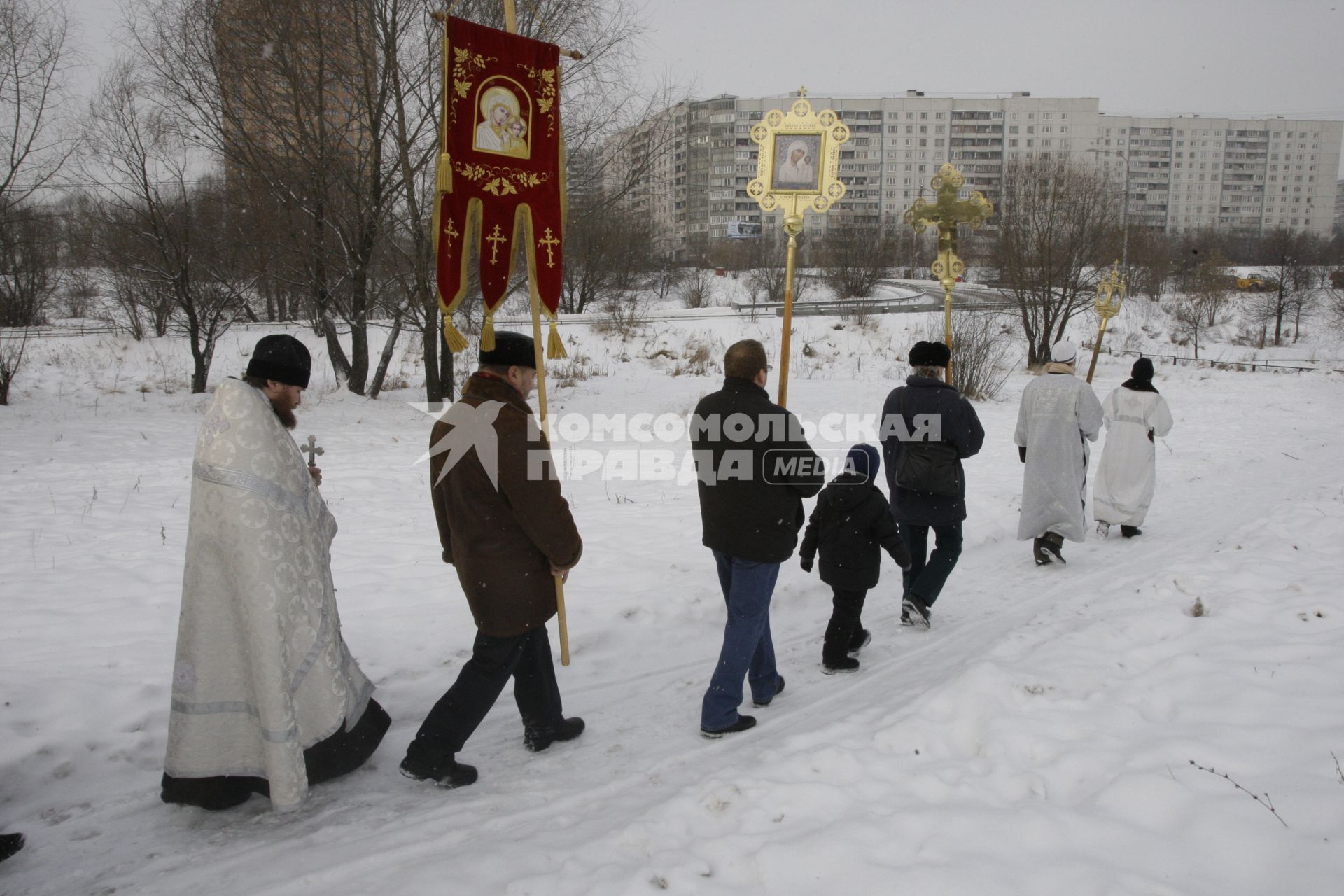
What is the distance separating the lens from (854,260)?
36438 mm

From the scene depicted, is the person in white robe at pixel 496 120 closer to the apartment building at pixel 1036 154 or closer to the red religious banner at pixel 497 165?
the red religious banner at pixel 497 165

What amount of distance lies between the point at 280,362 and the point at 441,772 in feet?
5.85

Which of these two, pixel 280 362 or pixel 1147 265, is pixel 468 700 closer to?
pixel 280 362

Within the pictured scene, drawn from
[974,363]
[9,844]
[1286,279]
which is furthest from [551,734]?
[1286,279]

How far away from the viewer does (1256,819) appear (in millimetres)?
2713

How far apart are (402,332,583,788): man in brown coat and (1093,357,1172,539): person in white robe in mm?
6218

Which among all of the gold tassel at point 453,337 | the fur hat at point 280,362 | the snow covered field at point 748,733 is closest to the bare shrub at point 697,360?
the snow covered field at point 748,733

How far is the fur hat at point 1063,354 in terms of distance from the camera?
6484 millimetres

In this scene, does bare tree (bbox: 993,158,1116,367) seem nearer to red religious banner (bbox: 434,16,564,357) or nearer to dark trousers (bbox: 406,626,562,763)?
red religious banner (bbox: 434,16,564,357)

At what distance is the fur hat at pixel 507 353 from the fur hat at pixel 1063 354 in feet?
15.9

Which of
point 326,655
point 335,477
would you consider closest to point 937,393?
point 326,655

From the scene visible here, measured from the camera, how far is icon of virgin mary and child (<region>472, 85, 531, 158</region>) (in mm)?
4445

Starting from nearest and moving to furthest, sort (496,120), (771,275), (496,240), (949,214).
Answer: (496,120), (496,240), (949,214), (771,275)

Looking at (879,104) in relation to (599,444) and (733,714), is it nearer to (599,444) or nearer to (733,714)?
(599,444)
